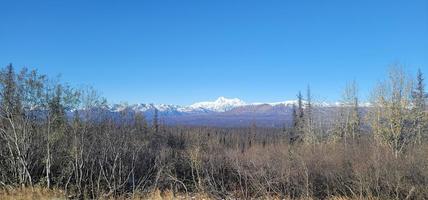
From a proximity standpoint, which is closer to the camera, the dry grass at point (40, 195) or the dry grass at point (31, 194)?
the dry grass at point (31, 194)

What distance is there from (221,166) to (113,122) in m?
12.6

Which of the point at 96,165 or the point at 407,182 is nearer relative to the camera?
the point at 407,182

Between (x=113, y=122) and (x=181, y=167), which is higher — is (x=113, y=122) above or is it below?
above

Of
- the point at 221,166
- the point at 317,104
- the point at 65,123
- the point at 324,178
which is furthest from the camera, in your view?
the point at 317,104

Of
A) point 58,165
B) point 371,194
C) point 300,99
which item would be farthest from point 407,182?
point 300,99

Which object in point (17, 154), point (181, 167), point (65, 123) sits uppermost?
point (65, 123)

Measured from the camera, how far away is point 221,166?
37312 mm

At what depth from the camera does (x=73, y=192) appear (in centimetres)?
2094

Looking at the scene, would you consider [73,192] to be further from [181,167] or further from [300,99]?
[300,99]

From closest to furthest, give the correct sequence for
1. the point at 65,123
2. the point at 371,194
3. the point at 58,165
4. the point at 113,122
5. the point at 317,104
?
1. the point at 371,194
2. the point at 65,123
3. the point at 58,165
4. the point at 113,122
5. the point at 317,104

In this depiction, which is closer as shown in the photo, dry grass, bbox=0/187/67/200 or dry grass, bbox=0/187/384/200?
dry grass, bbox=0/187/67/200

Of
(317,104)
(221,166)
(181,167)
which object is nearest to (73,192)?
(221,166)

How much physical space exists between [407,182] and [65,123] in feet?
50.5

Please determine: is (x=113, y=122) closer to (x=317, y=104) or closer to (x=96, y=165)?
(x=96, y=165)
